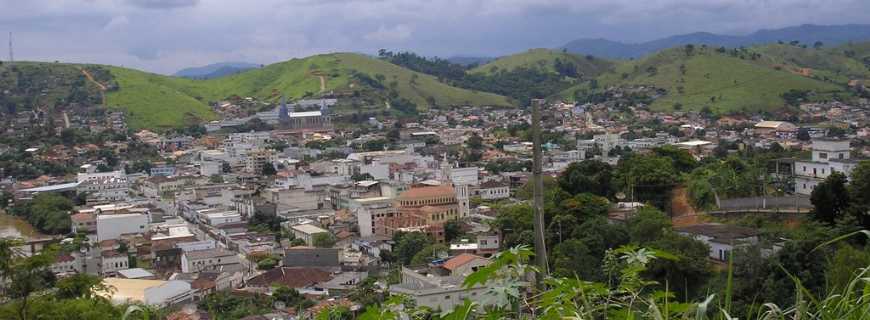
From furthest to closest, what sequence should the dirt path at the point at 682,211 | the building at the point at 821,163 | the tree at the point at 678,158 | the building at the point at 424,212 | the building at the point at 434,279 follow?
the building at the point at 424,212 < the tree at the point at 678,158 < the building at the point at 821,163 < the dirt path at the point at 682,211 < the building at the point at 434,279

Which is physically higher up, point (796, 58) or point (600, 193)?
point (796, 58)

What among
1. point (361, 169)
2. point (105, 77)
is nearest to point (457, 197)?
point (361, 169)

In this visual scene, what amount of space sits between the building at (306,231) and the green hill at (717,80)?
2420cm

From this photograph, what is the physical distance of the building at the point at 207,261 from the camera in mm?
15148

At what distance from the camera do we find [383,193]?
890 inches

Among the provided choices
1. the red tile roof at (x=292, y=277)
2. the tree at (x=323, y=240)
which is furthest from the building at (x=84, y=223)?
the red tile roof at (x=292, y=277)

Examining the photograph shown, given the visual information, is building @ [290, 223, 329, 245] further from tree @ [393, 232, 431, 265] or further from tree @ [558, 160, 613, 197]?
tree @ [558, 160, 613, 197]

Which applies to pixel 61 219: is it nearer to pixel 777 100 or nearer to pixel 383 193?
pixel 383 193

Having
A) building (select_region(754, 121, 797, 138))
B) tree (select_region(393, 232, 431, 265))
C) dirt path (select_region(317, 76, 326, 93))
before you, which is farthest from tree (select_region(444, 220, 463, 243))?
dirt path (select_region(317, 76, 326, 93))

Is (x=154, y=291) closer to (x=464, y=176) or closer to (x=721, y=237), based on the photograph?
(x=721, y=237)

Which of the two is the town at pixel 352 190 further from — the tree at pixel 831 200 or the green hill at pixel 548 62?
the green hill at pixel 548 62

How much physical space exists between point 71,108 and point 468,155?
75.7 feet

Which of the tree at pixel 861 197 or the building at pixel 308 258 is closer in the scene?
the tree at pixel 861 197

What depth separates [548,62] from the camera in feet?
193
